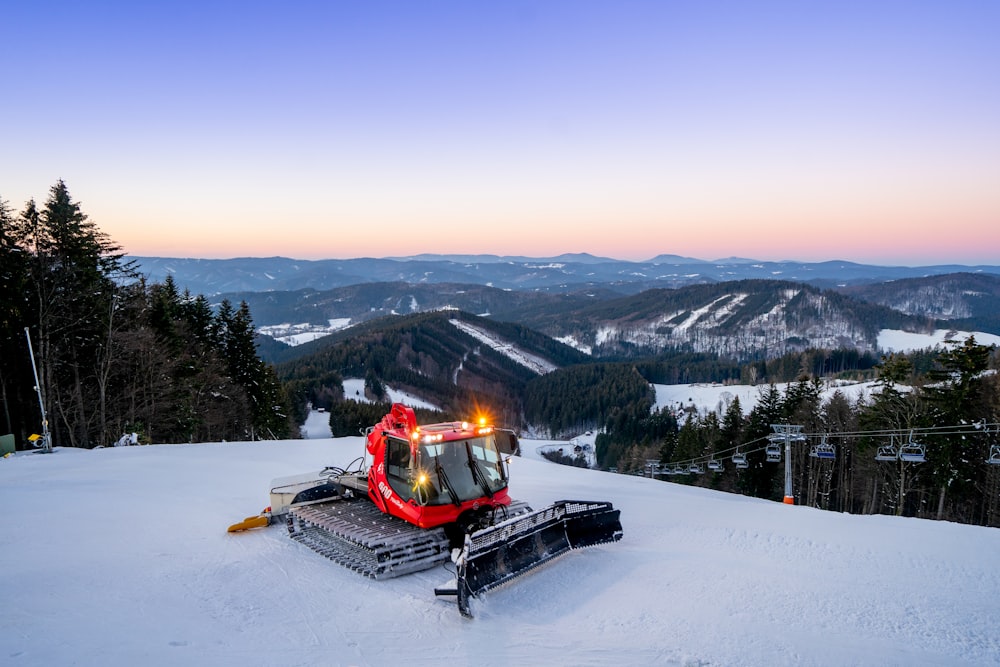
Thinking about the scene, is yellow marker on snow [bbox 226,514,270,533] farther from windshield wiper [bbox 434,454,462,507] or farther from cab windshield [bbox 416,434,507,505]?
windshield wiper [bbox 434,454,462,507]

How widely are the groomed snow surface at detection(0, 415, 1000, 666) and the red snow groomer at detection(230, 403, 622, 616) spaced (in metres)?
0.28

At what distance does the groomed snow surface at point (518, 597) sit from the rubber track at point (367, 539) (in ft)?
0.64

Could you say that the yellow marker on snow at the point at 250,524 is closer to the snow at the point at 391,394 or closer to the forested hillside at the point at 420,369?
the forested hillside at the point at 420,369

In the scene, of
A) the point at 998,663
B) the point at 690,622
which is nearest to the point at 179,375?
the point at 690,622

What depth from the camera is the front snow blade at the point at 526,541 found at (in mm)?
7273

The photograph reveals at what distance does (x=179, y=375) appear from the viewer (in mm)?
32500

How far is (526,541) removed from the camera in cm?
828

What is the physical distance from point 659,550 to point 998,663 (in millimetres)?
4323

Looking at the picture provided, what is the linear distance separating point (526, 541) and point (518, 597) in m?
0.89

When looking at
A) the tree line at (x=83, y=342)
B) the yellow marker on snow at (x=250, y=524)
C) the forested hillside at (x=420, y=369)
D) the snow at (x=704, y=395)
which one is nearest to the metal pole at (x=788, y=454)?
the yellow marker on snow at (x=250, y=524)

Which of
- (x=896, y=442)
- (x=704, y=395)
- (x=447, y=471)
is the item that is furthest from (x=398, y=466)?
(x=704, y=395)

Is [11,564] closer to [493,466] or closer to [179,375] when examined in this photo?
[493,466]

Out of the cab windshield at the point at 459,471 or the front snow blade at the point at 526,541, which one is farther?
the cab windshield at the point at 459,471

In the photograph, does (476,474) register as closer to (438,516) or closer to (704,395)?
(438,516)
